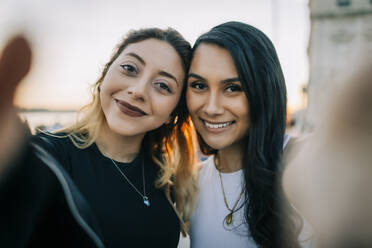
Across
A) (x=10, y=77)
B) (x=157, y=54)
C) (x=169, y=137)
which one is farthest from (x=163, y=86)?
(x=10, y=77)

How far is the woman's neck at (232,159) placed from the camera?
2.12 meters

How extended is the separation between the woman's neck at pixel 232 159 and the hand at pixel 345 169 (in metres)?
1.13

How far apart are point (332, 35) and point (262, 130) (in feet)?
83.4

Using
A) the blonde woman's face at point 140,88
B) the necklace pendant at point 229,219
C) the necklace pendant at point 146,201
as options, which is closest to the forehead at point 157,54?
the blonde woman's face at point 140,88

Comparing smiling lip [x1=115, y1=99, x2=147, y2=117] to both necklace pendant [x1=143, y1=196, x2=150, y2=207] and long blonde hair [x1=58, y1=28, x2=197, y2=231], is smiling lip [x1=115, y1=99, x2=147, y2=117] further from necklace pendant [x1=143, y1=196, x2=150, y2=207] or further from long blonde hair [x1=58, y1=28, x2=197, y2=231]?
necklace pendant [x1=143, y1=196, x2=150, y2=207]

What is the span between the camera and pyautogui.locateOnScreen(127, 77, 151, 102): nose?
5.65ft

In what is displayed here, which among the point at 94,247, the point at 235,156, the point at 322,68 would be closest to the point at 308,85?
the point at 322,68

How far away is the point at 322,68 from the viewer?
73.2ft

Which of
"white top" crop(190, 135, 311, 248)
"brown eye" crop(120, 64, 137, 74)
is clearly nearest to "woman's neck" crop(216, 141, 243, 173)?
"white top" crop(190, 135, 311, 248)

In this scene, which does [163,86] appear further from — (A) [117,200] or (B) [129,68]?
(A) [117,200]

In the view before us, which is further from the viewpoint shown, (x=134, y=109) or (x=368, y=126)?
(x=134, y=109)

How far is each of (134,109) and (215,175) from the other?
961 millimetres

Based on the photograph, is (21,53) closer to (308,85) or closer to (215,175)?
(215,175)

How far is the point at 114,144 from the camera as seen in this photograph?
191 centimetres
